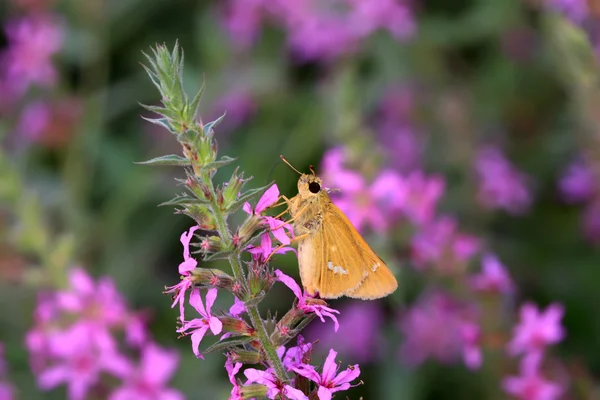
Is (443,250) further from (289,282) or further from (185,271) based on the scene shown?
(185,271)

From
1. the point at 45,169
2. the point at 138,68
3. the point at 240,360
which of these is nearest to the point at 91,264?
the point at 45,169

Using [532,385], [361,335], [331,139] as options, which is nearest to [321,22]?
[331,139]

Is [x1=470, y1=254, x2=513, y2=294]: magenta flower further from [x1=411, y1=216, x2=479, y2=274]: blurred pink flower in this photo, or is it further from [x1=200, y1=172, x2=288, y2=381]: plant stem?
[x1=200, y1=172, x2=288, y2=381]: plant stem

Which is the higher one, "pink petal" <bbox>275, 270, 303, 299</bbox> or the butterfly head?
the butterfly head

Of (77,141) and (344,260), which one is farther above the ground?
(77,141)

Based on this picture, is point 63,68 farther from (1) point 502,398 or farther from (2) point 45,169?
(1) point 502,398

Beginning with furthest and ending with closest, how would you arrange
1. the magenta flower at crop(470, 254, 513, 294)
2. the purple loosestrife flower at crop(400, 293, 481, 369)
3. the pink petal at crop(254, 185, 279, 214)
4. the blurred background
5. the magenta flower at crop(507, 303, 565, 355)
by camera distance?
the blurred background → the purple loosestrife flower at crop(400, 293, 481, 369) → the magenta flower at crop(470, 254, 513, 294) → the magenta flower at crop(507, 303, 565, 355) → the pink petal at crop(254, 185, 279, 214)

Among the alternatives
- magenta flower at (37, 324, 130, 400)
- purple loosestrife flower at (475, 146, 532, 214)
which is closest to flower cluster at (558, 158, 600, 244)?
purple loosestrife flower at (475, 146, 532, 214)
